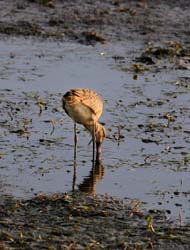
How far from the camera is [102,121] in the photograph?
12.6 m

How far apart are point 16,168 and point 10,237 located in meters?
2.15

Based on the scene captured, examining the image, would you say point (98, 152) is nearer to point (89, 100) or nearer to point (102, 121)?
point (89, 100)

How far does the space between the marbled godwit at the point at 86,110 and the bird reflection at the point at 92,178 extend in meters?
0.31

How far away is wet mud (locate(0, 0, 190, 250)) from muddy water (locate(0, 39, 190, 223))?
0.05 feet

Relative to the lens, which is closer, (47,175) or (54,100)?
(47,175)

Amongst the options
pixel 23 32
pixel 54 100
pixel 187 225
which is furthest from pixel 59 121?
pixel 23 32

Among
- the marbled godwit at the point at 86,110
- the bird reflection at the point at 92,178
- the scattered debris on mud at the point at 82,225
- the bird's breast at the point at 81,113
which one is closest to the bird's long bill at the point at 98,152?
the marbled godwit at the point at 86,110

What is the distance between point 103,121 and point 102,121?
15 mm

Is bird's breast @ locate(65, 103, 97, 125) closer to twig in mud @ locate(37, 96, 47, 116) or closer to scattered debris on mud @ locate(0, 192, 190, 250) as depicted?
twig in mud @ locate(37, 96, 47, 116)

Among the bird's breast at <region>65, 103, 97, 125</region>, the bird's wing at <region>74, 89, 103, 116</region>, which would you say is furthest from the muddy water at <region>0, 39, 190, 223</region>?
the bird's wing at <region>74, 89, 103, 116</region>

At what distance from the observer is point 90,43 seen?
55.0ft

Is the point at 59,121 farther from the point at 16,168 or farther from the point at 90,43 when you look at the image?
the point at 90,43

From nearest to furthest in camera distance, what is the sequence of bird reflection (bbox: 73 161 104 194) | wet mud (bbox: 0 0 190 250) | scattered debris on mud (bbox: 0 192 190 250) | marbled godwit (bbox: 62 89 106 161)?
scattered debris on mud (bbox: 0 192 190 250) → wet mud (bbox: 0 0 190 250) → bird reflection (bbox: 73 161 104 194) → marbled godwit (bbox: 62 89 106 161)

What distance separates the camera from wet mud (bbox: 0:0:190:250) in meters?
8.80
